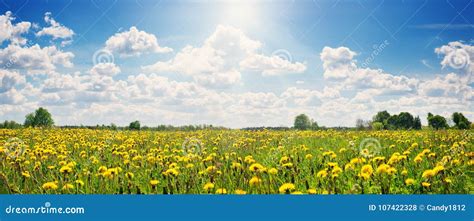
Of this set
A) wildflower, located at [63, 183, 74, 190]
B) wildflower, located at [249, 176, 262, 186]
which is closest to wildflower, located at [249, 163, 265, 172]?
wildflower, located at [249, 176, 262, 186]

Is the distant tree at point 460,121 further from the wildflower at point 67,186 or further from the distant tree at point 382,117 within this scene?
the wildflower at point 67,186

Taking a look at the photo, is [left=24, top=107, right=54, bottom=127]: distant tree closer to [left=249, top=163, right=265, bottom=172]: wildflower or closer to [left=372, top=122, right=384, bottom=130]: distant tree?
[left=249, top=163, right=265, bottom=172]: wildflower

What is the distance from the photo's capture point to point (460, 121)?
9273mm

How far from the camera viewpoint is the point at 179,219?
18.2 feet

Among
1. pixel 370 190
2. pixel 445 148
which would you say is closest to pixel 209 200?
pixel 370 190

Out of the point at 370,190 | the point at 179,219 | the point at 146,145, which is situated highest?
the point at 146,145

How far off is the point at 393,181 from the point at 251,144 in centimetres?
364

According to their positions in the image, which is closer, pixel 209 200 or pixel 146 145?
pixel 209 200

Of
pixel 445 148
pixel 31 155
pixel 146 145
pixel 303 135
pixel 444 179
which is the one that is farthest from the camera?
pixel 303 135

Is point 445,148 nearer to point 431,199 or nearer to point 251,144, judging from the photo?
point 431,199

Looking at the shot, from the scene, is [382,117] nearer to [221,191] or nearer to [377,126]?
[377,126]

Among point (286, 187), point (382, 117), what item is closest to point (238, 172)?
point (286, 187)

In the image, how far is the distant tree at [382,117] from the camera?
8455mm

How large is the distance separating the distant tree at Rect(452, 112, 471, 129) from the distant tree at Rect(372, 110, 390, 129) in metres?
1.21
